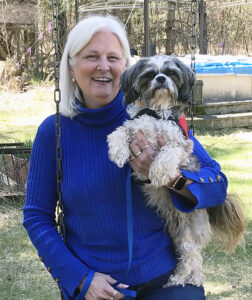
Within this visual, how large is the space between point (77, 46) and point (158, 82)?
0.45 m

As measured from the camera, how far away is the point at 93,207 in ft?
7.60

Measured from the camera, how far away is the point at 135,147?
243 centimetres

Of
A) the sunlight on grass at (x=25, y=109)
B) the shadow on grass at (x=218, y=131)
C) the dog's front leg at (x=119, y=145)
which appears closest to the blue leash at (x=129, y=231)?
the dog's front leg at (x=119, y=145)

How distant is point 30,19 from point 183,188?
1181cm

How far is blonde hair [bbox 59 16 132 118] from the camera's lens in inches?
98.7

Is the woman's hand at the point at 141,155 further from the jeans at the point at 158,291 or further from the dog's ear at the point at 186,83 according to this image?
the jeans at the point at 158,291

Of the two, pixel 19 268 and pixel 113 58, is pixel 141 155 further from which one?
pixel 19 268

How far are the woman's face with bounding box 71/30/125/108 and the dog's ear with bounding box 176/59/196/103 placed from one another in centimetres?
33

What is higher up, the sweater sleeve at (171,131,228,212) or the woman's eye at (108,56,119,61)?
the woman's eye at (108,56,119,61)

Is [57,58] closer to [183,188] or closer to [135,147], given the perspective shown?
[135,147]

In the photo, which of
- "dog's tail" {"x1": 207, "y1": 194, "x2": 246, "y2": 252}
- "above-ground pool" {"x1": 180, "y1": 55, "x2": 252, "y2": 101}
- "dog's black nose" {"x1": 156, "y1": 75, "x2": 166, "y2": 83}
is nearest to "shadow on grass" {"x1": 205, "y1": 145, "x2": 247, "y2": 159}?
"above-ground pool" {"x1": 180, "y1": 55, "x2": 252, "y2": 101}

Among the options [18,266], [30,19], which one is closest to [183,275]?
[18,266]

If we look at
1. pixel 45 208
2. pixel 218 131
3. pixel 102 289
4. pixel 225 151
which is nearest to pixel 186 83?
pixel 45 208

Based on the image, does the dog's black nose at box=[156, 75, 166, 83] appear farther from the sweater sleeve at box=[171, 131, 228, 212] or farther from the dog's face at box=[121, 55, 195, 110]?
the sweater sleeve at box=[171, 131, 228, 212]
